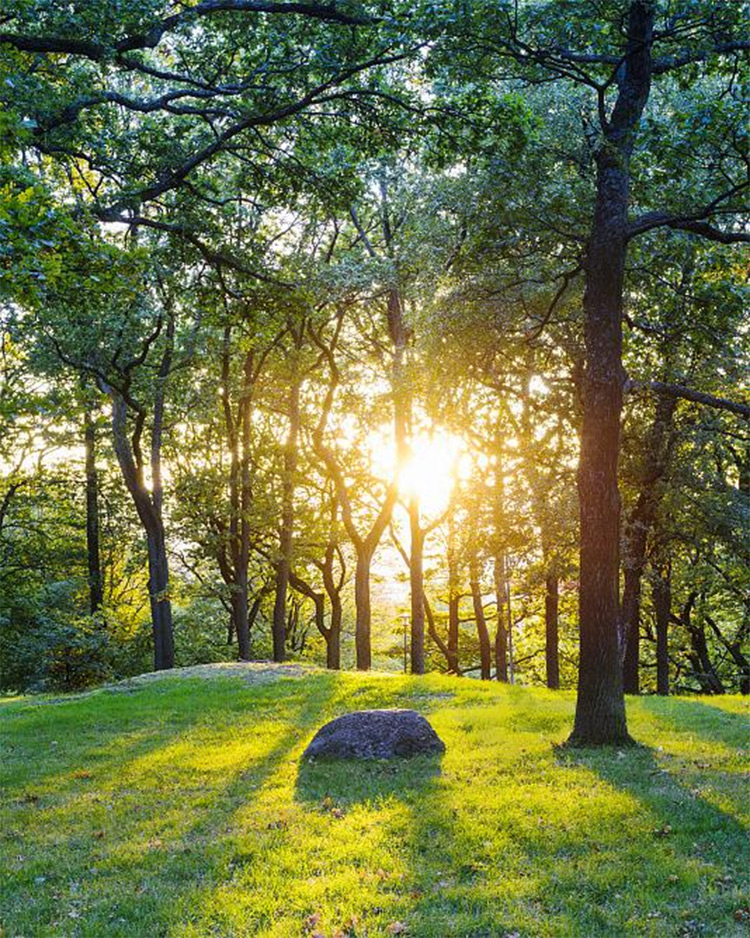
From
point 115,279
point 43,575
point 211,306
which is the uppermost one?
point 211,306

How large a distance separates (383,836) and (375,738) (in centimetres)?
337

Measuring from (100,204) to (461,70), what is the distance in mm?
5366

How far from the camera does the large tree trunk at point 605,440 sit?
10445mm

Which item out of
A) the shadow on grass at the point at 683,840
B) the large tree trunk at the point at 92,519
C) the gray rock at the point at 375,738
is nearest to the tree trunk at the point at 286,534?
the large tree trunk at the point at 92,519

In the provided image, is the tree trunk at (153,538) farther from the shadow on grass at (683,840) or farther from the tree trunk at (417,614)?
the shadow on grass at (683,840)

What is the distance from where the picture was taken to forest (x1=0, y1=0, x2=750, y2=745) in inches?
378

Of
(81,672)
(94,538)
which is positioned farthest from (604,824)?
(94,538)

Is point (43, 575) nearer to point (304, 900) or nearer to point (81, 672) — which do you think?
point (81, 672)

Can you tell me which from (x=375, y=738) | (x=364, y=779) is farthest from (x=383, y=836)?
(x=375, y=738)

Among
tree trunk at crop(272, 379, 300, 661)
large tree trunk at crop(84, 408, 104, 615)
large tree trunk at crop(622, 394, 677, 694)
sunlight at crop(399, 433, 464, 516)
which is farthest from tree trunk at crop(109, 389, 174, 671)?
large tree trunk at crop(622, 394, 677, 694)

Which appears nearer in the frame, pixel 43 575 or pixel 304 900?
pixel 304 900

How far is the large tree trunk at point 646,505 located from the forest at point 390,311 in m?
0.09

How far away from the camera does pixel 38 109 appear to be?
9.04 meters

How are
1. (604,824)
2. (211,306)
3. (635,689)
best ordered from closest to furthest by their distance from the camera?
1. (604,824)
2. (211,306)
3. (635,689)
